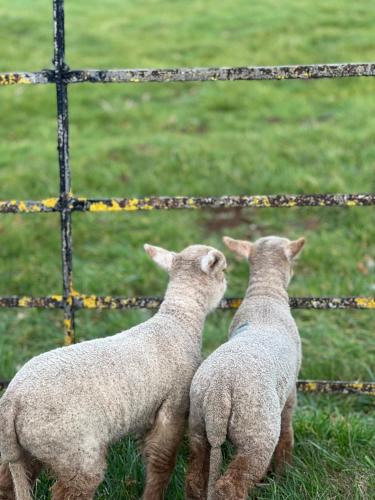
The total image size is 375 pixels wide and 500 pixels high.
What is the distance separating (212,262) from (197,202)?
1.36ft

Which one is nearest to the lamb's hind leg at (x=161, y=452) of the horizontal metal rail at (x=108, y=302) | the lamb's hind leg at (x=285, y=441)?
the lamb's hind leg at (x=285, y=441)

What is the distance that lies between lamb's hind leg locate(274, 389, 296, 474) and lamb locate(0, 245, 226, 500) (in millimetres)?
510

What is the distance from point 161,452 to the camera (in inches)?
128

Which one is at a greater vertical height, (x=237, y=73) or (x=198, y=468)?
(x=237, y=73)

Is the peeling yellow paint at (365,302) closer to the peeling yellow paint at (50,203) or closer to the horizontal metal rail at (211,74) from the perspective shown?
the horizontal metal rail at (211,74)

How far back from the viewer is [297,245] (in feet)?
12.7

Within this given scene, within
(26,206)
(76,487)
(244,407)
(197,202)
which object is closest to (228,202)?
(197,202)

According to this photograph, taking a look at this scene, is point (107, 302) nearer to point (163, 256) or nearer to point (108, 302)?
point (108, 302)

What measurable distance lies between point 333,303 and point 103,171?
13.8 feet

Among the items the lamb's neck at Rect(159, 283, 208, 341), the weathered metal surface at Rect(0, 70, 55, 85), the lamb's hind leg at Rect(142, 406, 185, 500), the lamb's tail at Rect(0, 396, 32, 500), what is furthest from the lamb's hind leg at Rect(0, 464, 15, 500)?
the weathered metal surface at Rect(0, 70, 55, 85)

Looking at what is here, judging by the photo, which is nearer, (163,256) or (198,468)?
(198,468)

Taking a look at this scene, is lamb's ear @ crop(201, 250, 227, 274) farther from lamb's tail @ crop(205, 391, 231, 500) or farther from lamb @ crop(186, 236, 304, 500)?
lamb's tail @ crop(205, 391, 231, 500)

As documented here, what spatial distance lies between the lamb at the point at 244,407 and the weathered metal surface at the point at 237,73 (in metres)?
1.19

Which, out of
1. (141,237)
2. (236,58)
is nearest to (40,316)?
(141,237)
